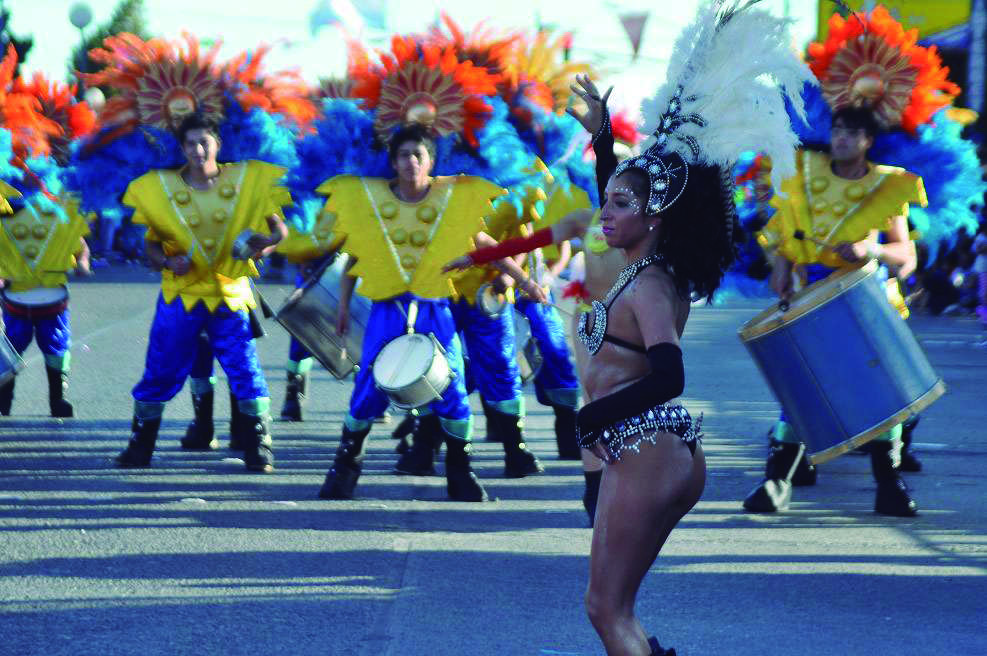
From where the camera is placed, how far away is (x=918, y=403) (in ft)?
20.5

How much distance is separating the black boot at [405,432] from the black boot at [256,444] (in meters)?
0.80

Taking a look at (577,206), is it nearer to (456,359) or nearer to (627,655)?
(456,359)

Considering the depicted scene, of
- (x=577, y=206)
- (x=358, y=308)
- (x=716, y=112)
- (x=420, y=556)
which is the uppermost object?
(x=716, y=112)

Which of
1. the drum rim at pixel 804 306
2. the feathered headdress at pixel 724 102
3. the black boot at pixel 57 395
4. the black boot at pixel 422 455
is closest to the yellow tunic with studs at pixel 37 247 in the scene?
the black boot at pixel 57 395

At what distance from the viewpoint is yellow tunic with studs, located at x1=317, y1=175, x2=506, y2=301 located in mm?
7215

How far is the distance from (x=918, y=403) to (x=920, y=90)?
188cm

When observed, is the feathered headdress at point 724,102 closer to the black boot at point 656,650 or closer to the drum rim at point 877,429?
the black boot at point 656,650

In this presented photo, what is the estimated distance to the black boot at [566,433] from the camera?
28.9ft

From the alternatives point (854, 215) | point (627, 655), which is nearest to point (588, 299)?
point (854, 215)

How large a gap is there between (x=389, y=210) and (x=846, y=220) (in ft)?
7.12

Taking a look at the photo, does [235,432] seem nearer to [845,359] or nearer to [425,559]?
[425,559]

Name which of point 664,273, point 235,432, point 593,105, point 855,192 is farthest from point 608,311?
point 235,432

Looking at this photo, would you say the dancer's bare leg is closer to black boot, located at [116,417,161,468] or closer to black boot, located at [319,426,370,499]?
black boot, located at [319,426,370,499]

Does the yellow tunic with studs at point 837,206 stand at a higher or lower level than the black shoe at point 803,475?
higher
